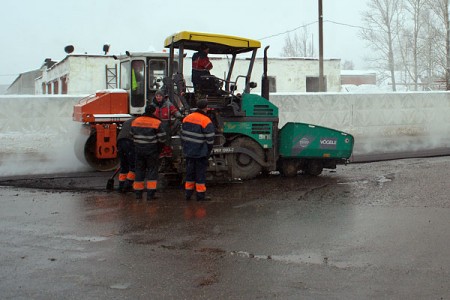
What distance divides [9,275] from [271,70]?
24790 millimetres

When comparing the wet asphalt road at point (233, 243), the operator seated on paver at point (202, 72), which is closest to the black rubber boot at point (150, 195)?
the wet asphalt road at point (233, 243)

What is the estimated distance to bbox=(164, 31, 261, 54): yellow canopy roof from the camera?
1004 cm

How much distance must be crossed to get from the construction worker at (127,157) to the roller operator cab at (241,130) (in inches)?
30.8

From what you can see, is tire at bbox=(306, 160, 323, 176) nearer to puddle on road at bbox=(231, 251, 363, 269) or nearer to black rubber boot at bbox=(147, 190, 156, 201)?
black rubber boot at bbox=(147, 190, 156, 201)

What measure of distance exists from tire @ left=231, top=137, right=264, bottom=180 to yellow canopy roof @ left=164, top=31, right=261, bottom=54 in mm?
1787

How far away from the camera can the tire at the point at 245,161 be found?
10672 mm

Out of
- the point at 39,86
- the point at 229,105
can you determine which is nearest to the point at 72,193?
the point at 229,105

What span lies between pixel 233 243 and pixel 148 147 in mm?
3318

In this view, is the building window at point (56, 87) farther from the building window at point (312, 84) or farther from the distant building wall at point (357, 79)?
the distant building wall at point (357, 79)

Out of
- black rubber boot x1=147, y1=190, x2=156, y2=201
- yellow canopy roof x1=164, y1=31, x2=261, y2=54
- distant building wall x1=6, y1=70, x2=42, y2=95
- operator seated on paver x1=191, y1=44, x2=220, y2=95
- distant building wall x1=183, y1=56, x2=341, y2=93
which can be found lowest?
black rubber boot x1=147, y1=190, x2=156, y2=201

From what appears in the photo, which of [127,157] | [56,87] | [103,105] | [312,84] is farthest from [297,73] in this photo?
[127,157]

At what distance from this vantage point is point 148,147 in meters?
8.93

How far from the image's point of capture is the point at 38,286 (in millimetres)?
4660

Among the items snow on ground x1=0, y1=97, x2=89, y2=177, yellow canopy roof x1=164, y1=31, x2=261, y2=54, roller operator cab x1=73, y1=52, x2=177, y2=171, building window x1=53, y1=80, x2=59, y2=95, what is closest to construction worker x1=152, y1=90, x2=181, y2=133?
yellow canopy roof x1=164, y1=31, x2=261, y2=54
